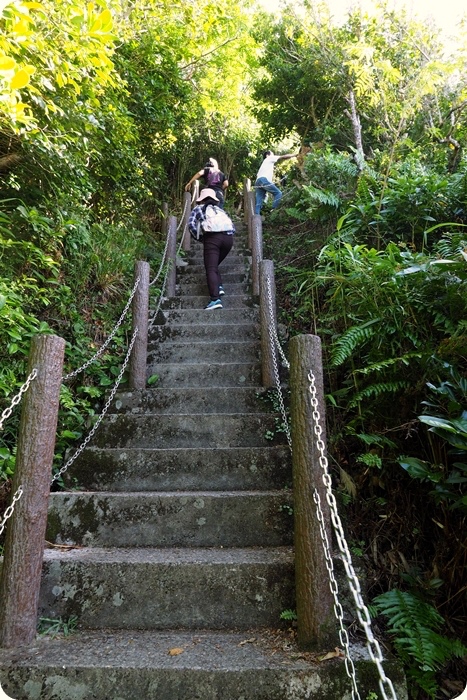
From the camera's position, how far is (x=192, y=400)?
11.8 feet

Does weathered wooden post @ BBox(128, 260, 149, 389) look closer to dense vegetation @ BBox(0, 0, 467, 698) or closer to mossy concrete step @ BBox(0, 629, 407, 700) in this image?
dense vegetation @ BBox(0, 0, 467, 698)

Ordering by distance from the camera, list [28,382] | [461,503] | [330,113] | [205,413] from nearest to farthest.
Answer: [461,503]
[28,382]
[205,413]
[330,113]

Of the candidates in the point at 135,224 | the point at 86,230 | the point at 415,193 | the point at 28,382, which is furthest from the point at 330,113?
the point at 28,382

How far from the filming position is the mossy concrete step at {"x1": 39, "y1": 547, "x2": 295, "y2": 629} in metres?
2.09

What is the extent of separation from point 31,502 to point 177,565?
2.59ft

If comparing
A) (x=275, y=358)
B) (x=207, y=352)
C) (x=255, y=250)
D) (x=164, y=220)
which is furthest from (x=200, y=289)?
(x=164, y=220)

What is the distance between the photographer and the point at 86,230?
Answer: 4480 mm

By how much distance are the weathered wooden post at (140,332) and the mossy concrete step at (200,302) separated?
1147 mm

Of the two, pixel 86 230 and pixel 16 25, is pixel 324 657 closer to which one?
pixel 16 25

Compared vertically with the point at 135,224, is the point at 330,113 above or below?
above

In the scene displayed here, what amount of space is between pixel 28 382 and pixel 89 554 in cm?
101

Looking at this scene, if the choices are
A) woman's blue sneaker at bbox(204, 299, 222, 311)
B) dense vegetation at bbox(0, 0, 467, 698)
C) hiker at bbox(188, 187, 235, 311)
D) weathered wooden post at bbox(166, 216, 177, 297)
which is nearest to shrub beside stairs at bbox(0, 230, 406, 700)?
dense vegetation at bbox(0, 0, 467, 698)

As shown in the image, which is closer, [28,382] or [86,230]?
[28,382]

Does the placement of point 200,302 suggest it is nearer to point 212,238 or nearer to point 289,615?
point 212,238
